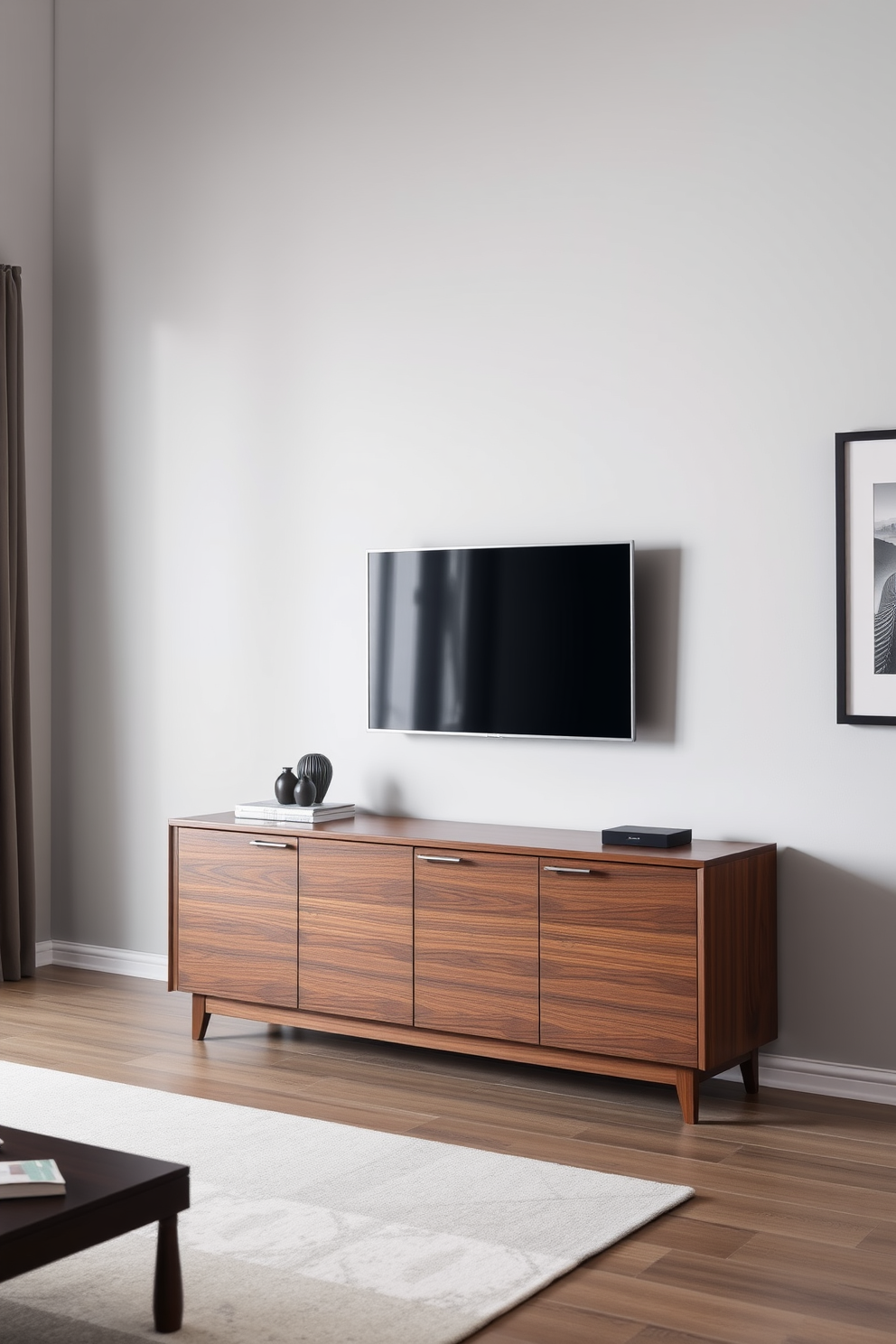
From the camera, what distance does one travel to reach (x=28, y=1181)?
7.50ft

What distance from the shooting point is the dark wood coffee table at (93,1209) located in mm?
2178

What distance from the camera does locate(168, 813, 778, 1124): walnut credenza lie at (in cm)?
367

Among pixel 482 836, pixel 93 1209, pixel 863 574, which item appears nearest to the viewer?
pixel 93 1209

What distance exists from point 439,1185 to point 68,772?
2943 millimetres

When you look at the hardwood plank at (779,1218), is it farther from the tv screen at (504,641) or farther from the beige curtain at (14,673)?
the beige curtain at (14,673)

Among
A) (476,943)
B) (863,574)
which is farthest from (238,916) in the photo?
(863,574)

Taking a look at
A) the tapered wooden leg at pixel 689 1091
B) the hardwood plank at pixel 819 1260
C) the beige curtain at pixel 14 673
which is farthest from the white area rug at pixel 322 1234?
the beige curtain at pixel 14 673

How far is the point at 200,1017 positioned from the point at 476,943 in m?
1.06

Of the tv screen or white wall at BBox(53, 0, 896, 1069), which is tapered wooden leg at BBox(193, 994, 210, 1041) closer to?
white wall at BBox(53, 0, 896, 1069)

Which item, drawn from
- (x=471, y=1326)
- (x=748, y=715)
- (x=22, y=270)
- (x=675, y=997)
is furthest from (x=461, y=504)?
(x=471, y=1326)

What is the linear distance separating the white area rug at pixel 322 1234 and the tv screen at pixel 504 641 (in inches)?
53.8

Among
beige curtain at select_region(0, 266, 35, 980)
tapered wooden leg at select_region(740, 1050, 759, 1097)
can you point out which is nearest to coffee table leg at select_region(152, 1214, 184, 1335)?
tapered wooden leg at select_region(740, 1050, 759, 1097)

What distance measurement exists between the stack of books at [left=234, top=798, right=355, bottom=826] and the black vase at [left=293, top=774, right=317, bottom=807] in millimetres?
17

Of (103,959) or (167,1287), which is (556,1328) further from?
(103,959)
